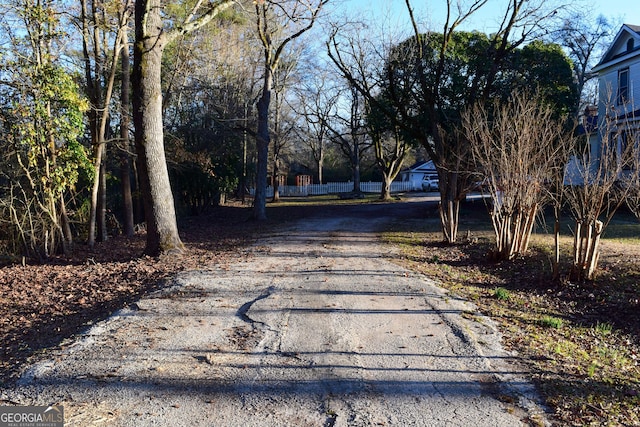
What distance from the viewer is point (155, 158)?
10977 millimetres

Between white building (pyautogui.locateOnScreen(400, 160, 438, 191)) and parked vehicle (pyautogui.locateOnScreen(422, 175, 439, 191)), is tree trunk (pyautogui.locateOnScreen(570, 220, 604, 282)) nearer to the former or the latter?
parked vehicle (pyautogui.locateOnScreen(422, 175, 439, 191))

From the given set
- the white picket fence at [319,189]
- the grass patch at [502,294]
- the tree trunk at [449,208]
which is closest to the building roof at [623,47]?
the tree trunk at [449,208]

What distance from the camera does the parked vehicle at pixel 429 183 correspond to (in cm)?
5397

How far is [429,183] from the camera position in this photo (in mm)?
55000

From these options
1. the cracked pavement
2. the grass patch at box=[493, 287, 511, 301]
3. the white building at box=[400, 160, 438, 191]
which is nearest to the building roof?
the grass patch at box=[493, 287, 511, 301]

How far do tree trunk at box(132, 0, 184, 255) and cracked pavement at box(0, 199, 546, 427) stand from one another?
11.6 feet

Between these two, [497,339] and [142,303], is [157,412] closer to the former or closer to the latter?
[142,303]

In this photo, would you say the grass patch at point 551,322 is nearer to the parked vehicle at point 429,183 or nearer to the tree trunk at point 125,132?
the tree trunk at point 125,132

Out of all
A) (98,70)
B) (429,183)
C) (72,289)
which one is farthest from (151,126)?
(429,183)

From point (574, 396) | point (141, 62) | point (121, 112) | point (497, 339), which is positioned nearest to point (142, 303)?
point (497, 339)

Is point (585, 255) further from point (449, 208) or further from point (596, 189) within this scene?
point (449, 208)

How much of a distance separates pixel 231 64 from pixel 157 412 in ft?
80.8

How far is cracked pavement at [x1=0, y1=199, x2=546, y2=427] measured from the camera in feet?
12.8

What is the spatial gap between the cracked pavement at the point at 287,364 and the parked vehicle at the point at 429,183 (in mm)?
47122
